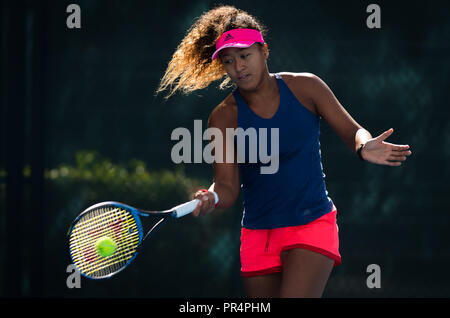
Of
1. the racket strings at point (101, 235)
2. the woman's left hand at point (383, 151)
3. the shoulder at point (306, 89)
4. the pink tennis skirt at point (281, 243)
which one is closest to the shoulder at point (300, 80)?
the shoulder at point (306, 89)

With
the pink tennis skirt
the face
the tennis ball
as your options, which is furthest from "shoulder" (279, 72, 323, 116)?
the tennis ball

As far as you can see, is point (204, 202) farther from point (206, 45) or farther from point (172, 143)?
point (172, 143)

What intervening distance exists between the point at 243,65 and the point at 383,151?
735 millimetres

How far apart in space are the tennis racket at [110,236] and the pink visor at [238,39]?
0.67m

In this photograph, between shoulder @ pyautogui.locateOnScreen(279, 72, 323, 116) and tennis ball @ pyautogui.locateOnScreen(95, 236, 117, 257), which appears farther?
shoulder @ pyautogui.locateOnScreen(279, 72, 323, 116)

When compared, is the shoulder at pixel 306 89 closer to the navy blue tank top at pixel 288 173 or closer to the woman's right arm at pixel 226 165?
the navy blue tank top at pixel 288 173

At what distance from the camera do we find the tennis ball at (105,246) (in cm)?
318

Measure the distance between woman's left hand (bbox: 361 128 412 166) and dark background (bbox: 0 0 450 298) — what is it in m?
2.19

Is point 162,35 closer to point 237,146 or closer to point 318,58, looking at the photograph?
point 318,58

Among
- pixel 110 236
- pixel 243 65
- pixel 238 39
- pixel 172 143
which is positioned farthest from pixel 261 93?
pixel 172 143

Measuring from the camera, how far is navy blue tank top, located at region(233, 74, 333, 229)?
3.34 metres

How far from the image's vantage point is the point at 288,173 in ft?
11.0

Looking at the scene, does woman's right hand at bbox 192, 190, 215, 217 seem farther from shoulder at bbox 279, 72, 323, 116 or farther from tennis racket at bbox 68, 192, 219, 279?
shoulder at bbox 279, 72, 323, 116

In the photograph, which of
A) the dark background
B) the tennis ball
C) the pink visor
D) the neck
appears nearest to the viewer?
the tennis ball
